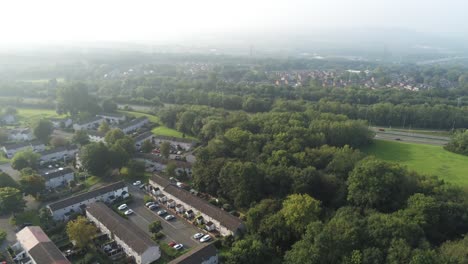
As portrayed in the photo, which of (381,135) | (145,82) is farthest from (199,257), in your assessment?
(145,82)

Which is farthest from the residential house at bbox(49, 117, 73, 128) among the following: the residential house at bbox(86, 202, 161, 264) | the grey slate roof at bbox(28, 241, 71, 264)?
the grey slate roof at bbox(28, 241, 71, 264)

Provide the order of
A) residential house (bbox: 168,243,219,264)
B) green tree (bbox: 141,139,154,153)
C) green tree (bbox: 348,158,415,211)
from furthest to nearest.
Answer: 1. green tree (bbox: 141,139,154,153)
2. green tree (bbox: 348,158,415,211)
3. residential house (bbox: 168,243,219,264)

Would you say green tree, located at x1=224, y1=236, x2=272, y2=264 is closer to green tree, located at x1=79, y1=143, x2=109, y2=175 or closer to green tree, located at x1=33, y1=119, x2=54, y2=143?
green tree, located at x1=79, y1=143, x2=109, y2=175

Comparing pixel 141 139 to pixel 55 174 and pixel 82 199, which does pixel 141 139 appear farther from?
pixel 82 199

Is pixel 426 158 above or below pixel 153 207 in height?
above

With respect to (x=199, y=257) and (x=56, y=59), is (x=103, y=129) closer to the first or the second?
(x=199, y=257)

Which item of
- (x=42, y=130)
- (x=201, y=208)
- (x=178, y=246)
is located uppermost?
(x=42, y=130)

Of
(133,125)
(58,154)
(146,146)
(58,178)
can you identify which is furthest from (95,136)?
(58,178)
